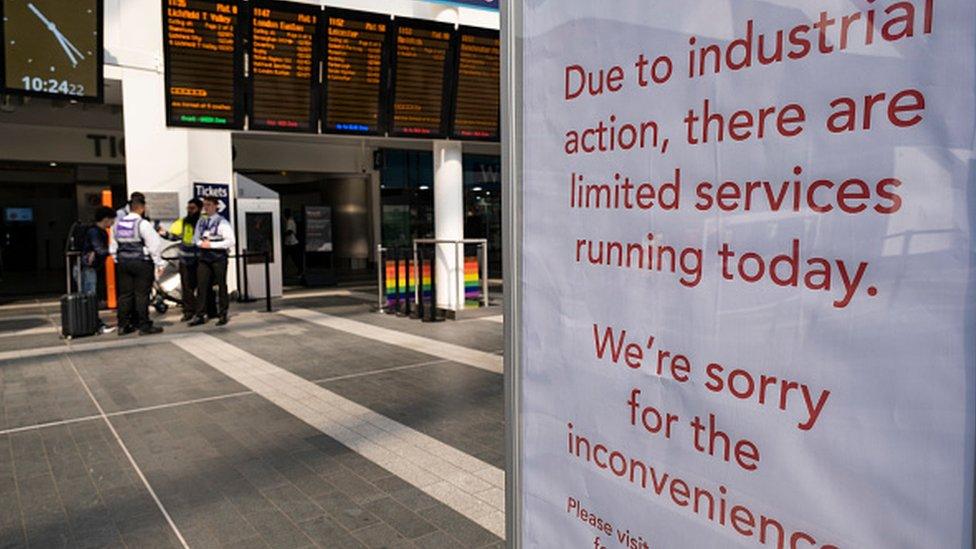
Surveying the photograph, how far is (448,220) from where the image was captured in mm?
10102

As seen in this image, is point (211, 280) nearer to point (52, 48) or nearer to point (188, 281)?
point (188, 281)

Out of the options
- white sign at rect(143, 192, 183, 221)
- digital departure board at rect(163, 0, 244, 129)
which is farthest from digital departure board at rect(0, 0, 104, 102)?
white sign at rect(143, 192, 183, 221)

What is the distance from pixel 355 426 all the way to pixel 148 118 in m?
8.49

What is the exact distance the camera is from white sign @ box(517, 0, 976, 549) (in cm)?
92

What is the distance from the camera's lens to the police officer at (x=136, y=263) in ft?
27.6

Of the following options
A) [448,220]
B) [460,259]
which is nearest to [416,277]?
[460,259]

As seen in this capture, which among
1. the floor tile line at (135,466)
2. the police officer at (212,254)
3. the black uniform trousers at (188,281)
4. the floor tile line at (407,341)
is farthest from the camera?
the black uniform trousers at (188,281)

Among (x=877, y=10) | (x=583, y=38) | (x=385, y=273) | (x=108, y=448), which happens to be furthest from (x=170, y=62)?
(x=877, y=10)

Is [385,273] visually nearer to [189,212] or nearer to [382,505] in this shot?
[189,212]

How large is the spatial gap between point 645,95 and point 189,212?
9.56m

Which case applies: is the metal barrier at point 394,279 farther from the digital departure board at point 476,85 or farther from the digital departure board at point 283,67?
the digital departure board at point 283,67

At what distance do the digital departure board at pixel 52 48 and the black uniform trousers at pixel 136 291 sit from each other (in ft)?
6.87

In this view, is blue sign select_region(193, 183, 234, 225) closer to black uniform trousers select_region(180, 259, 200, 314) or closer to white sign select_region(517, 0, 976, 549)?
black uniform trousers select_region(180, 259, 200, 314)

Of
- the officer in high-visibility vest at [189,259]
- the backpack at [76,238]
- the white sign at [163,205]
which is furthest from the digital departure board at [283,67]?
the backpack at [76,238]
